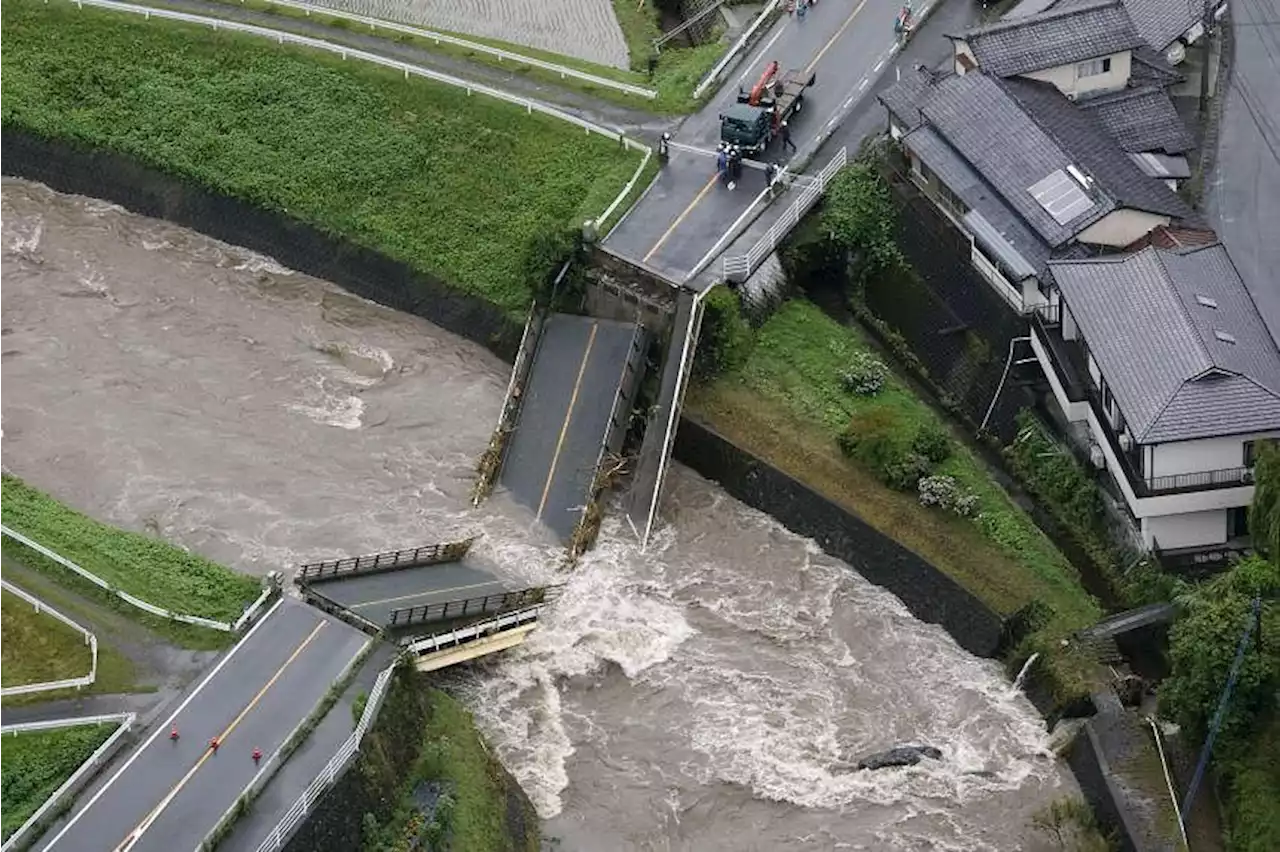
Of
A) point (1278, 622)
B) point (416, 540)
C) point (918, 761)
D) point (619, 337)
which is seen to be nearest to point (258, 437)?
point (416, 540)

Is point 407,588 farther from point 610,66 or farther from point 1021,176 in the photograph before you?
point 610,66

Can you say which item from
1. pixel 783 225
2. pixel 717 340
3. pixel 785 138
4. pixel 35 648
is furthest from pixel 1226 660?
pixel 35 648

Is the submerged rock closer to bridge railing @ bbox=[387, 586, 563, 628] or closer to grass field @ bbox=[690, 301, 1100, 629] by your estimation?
grass field @ bbox=[690, 301, 1100, 629]

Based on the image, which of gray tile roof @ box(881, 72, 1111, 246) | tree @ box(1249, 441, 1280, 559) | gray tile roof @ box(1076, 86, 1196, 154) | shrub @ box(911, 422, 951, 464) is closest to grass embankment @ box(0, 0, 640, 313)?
gray tile roof @ box(881, 72, 1111, 246)

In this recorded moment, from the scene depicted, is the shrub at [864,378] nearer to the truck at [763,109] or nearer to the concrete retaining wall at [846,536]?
the concrete retaining wall at [846,536]

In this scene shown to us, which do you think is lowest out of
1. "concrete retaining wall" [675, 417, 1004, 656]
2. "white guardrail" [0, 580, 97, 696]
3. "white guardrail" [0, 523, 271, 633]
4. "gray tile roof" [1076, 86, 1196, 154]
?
"white guardrail" [0, 580, 97, 696]

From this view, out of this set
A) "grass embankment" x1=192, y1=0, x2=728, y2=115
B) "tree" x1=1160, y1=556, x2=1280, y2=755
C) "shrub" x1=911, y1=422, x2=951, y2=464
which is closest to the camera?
"tree" x1=1160, y1=556, x2=1280, y2=755
